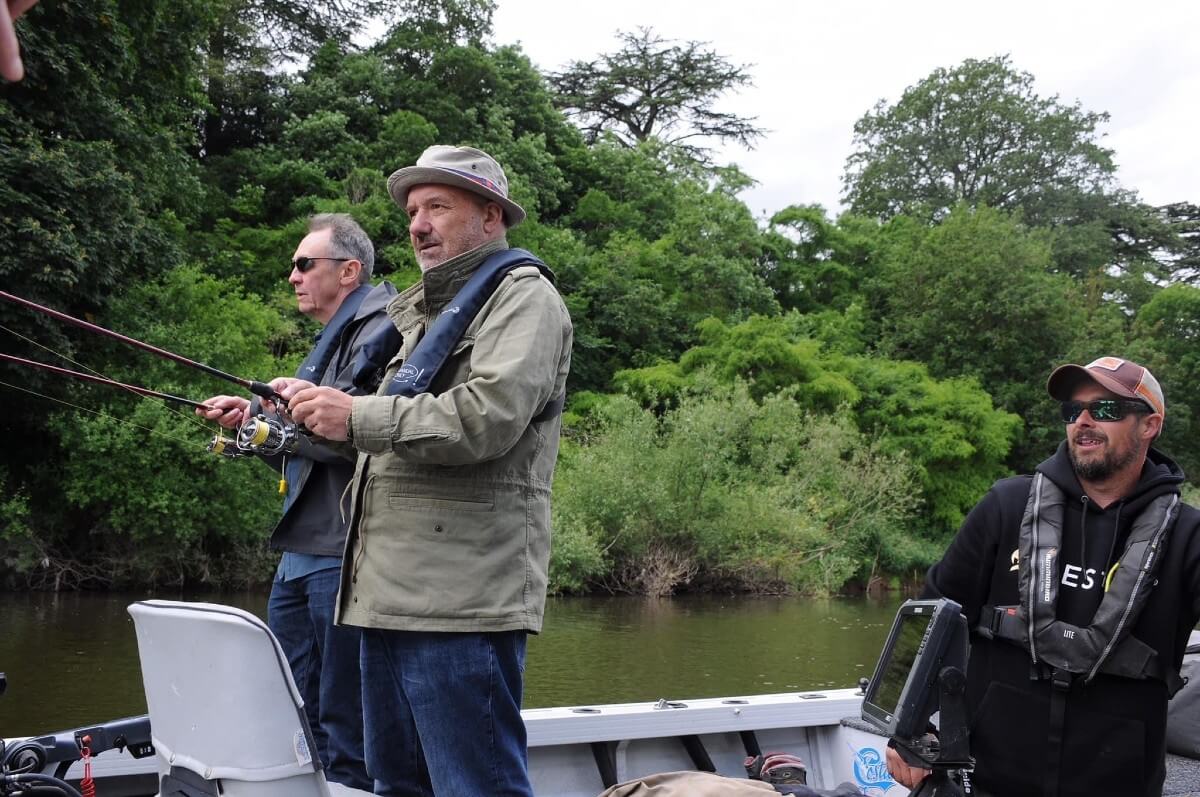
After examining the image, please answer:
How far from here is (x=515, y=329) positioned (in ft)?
7.34

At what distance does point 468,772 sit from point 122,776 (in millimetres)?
1501

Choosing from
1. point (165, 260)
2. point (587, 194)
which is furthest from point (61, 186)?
point (587, 194)

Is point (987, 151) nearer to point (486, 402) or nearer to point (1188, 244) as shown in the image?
point (1188, 244)

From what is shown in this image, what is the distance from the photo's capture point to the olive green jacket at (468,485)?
2.14 metres

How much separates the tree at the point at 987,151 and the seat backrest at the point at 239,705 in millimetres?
A: 44784

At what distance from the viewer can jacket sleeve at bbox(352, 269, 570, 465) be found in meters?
2.12

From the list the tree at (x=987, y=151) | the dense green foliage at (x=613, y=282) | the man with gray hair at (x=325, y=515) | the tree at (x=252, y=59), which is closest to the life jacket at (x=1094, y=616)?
the man with gray hair at (x=325, y=515)

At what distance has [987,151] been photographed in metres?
46.0

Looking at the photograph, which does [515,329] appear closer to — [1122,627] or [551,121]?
[1122,627]

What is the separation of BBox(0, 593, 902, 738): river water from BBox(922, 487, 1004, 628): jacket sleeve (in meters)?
8.42

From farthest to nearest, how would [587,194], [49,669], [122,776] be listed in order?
[587,194] → [49,669] → [122,776]

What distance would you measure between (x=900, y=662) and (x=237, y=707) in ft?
4.11

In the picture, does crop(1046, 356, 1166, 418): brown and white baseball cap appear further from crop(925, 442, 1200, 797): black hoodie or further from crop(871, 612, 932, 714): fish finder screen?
crop(871, 612, 932, 714): fish finder screen

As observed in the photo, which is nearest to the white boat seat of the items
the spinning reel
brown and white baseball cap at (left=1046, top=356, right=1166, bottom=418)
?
the spinning reel
